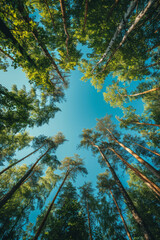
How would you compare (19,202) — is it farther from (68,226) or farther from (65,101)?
(65,101)

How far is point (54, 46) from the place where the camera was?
6.55 metres

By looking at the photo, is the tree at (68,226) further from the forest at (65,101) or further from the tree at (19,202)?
the tree at (19,202)

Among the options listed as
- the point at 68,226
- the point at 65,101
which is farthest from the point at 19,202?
the point at 65,101

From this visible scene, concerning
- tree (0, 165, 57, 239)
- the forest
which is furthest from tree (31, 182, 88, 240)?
tree (0, 165, 57, 239)

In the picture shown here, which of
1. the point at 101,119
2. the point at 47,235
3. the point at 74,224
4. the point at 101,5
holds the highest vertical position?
the point at 101,119

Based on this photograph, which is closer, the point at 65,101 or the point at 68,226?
the point at 68,226

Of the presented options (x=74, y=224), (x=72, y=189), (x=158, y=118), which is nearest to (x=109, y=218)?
(x=72, y=189)

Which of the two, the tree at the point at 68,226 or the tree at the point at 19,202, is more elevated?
the tree at the point at 19,202

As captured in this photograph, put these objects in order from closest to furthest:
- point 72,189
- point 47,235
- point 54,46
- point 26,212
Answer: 1. point 47,235
2. point 54,46
3. point 72,189
4. point 26,212

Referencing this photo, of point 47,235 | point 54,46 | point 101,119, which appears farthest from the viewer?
point 101,119

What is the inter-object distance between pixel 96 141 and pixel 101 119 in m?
3.50

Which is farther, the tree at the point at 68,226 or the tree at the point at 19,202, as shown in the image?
the tree at the point at 19,202

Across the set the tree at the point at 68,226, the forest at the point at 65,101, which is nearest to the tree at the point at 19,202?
the forest at the point at 65,101

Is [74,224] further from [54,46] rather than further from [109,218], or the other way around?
[54,46]
